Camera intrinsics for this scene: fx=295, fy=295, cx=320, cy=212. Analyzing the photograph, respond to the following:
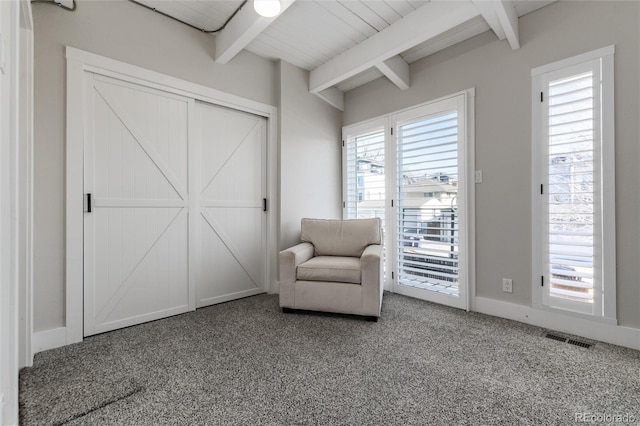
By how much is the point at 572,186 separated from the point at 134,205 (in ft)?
11.5

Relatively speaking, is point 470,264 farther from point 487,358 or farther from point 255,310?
point 255,310

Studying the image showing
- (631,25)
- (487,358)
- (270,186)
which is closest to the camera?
(487,358)

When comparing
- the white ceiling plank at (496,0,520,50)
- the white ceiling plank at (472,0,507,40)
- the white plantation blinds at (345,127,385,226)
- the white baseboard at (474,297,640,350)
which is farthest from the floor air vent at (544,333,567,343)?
the white ceiling plank at (472,0,507,40)

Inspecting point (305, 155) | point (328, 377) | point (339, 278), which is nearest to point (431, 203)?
point (339, 278)

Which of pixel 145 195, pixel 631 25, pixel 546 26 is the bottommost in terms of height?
pixel 145 195

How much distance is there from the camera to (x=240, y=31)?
8.41ft

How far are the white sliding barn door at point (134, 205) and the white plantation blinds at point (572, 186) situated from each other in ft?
10.3

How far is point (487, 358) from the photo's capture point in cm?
188

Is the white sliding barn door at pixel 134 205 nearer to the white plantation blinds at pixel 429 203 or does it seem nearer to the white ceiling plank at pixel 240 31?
the white ceiling plank at pixel 240 31

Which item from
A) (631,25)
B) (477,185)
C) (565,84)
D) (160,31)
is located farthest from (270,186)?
(631,25)

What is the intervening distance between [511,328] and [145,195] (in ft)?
10.6

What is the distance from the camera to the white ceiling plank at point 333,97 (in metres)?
3.76

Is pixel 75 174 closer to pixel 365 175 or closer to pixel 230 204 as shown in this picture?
pixel 230 204

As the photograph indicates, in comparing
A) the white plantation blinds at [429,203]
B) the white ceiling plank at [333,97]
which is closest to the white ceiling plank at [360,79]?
the white ceiling plank at [333,97]
